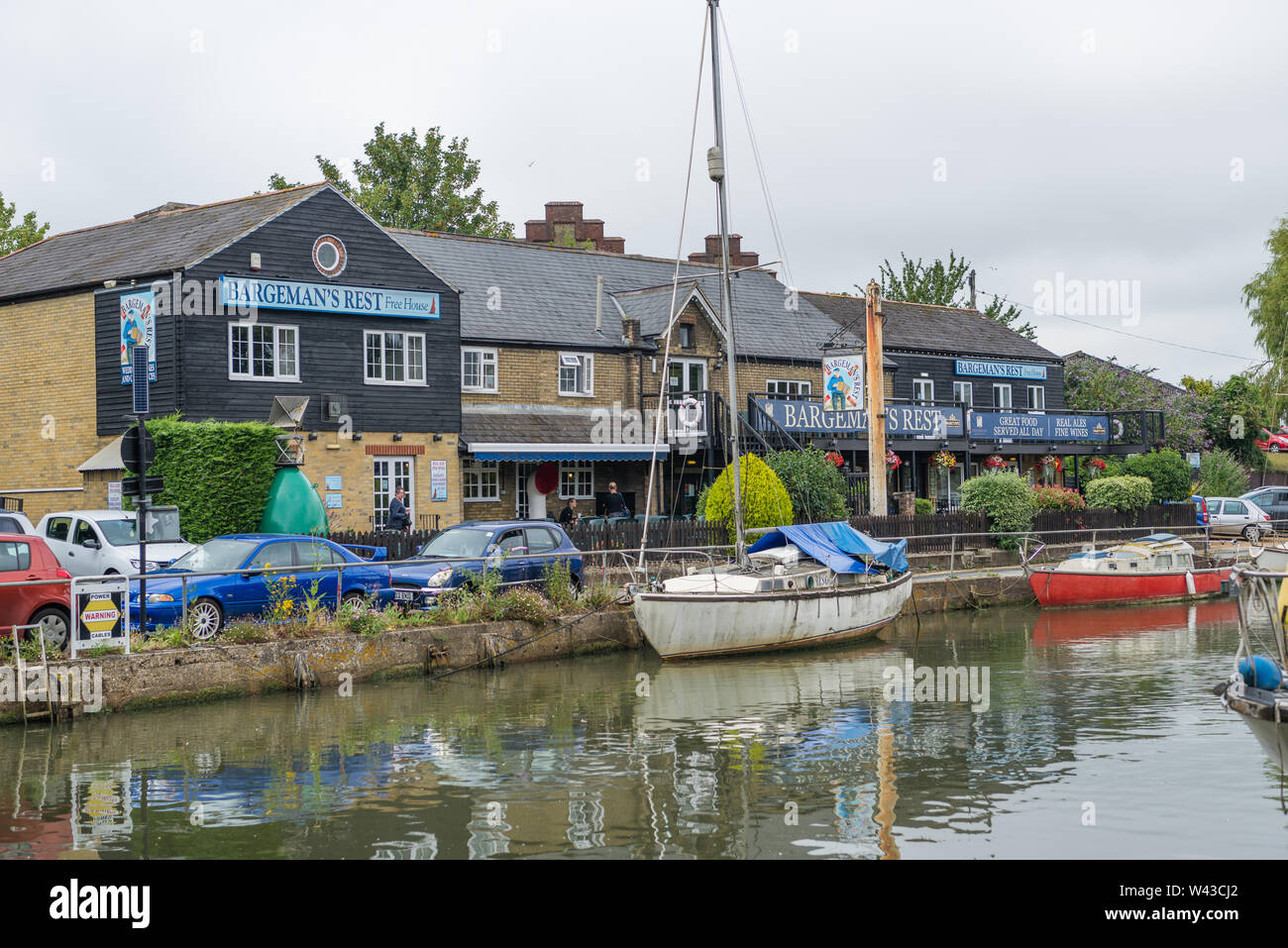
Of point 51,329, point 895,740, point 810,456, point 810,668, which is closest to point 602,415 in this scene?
point 810,456

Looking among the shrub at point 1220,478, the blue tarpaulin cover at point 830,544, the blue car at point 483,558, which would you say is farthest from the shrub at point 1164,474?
the blue car at point 483,558

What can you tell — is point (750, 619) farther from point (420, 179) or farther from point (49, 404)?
point (420, 179)

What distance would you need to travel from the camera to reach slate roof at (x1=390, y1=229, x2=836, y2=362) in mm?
37906

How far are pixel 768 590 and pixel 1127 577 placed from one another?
12990mm

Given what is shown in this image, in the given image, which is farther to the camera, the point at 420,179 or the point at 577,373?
the point at 420,179

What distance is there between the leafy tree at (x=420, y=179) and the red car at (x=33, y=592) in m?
37.7

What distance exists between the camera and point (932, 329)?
168 ft

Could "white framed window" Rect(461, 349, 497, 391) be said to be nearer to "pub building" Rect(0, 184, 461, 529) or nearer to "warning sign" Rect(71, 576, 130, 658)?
"pub building" Rect(0, 184, 461, 529)

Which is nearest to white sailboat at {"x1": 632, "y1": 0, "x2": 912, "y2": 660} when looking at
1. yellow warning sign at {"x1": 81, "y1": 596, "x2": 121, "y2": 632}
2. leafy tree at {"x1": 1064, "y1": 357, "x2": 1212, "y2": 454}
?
yellow warning sign at {"x1": 81, "y1": 596, "x2": 121, "y2": 632}

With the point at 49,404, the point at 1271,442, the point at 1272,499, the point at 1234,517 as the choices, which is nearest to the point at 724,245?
the point at 49,404

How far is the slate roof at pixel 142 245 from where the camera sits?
3027cm
